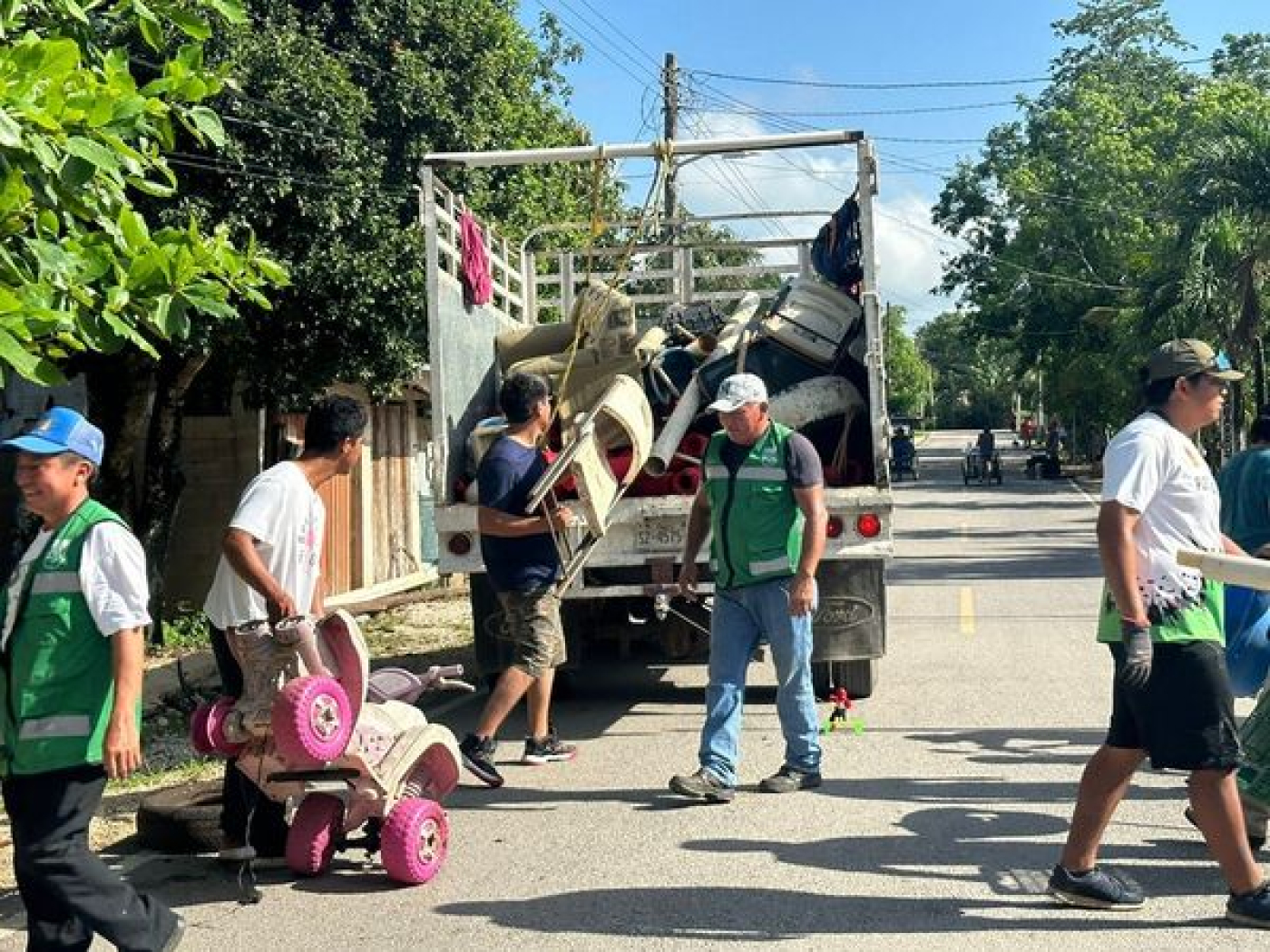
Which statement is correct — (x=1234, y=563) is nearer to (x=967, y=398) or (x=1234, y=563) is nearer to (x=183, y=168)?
(x=183, y=168)

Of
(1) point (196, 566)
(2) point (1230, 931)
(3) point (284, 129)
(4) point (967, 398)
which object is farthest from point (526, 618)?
(4) point (967, 398)

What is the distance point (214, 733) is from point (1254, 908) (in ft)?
11.8

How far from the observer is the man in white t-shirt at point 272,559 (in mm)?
5988

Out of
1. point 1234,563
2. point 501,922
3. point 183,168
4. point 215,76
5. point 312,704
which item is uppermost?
point 183,168

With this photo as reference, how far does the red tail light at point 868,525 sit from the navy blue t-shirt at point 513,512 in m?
1.95

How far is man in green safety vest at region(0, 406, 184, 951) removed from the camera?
4.64 metres

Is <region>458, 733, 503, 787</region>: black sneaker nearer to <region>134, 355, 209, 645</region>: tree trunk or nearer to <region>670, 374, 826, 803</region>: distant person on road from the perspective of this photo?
<region>670, 374, 826, 803</region>: distant person on road

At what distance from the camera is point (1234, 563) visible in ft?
16.5

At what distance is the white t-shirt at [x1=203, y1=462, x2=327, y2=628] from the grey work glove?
9.56 feet

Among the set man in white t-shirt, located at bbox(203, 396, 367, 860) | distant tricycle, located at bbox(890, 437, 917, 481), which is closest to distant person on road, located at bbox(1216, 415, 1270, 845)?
man in white t-shirt, located at bbox(203, 396, 367, 860)

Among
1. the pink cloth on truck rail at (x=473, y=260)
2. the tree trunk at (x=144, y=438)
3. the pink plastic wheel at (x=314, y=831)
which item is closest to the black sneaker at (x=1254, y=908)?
the pink plastic wheel at (x=314, y=831)

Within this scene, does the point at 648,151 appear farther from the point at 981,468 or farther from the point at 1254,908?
the point at 981,468

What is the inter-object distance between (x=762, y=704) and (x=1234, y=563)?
214 inches

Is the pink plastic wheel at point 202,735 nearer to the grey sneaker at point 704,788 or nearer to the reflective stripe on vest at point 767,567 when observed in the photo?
the grey sneaker at point 704,788
